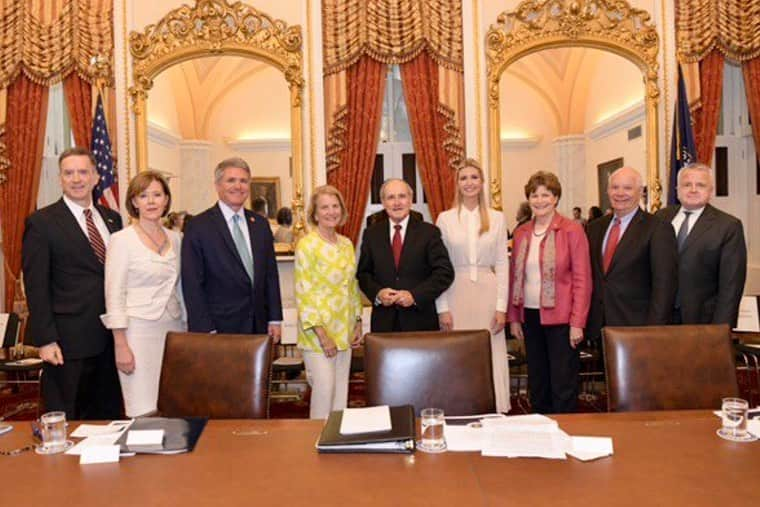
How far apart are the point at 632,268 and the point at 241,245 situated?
1.95 metres

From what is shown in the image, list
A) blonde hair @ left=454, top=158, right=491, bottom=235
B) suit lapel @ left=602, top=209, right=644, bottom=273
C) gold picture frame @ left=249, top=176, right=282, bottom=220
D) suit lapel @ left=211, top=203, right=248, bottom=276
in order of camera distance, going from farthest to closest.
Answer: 1. gold picture frame @ left=249, top=176, right=282, bottom=220
2. blonde hair @ left=454, top=158, right=491, bottom=235
3. suit lapel @ left=602, top=209, right=644, bottom=273
4. suit lapel @ left=211, top=203, right=248, bottom=276

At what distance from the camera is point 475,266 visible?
11.8 ft

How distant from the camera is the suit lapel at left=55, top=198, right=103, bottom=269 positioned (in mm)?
2941

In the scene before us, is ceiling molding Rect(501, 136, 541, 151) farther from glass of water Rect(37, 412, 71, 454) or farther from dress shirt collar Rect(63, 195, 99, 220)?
glass of water Rect(37, 412, 71, 454)

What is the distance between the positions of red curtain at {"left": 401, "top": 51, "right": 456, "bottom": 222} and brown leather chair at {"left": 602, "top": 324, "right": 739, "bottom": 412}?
3.15 metres

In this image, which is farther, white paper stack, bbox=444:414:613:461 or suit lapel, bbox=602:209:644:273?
suit lapel, bbox=602:209:644:273

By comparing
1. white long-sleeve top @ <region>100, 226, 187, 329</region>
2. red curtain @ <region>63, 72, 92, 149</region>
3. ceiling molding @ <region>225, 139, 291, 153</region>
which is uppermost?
red curtain @ <region>63, 72, 92, 149</region>

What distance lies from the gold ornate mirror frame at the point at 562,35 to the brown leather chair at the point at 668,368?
312cm

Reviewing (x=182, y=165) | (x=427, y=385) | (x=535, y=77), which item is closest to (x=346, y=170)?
(x=182, y=165)

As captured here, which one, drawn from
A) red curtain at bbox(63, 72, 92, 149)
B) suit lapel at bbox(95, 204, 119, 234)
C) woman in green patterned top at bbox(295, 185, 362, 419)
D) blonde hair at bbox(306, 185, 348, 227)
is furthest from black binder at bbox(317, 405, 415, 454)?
red curtain at bbox(63, 72, 92, 149)

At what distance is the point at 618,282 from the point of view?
10.8 ft

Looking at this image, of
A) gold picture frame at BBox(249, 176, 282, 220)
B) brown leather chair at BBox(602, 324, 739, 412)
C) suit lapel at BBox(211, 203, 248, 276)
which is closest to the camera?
brown leather chair at BBox(602, 324, 739, 412)

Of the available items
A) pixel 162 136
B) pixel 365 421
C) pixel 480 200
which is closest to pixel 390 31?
pixel 162 136

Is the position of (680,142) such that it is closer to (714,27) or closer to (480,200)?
(714,27)
